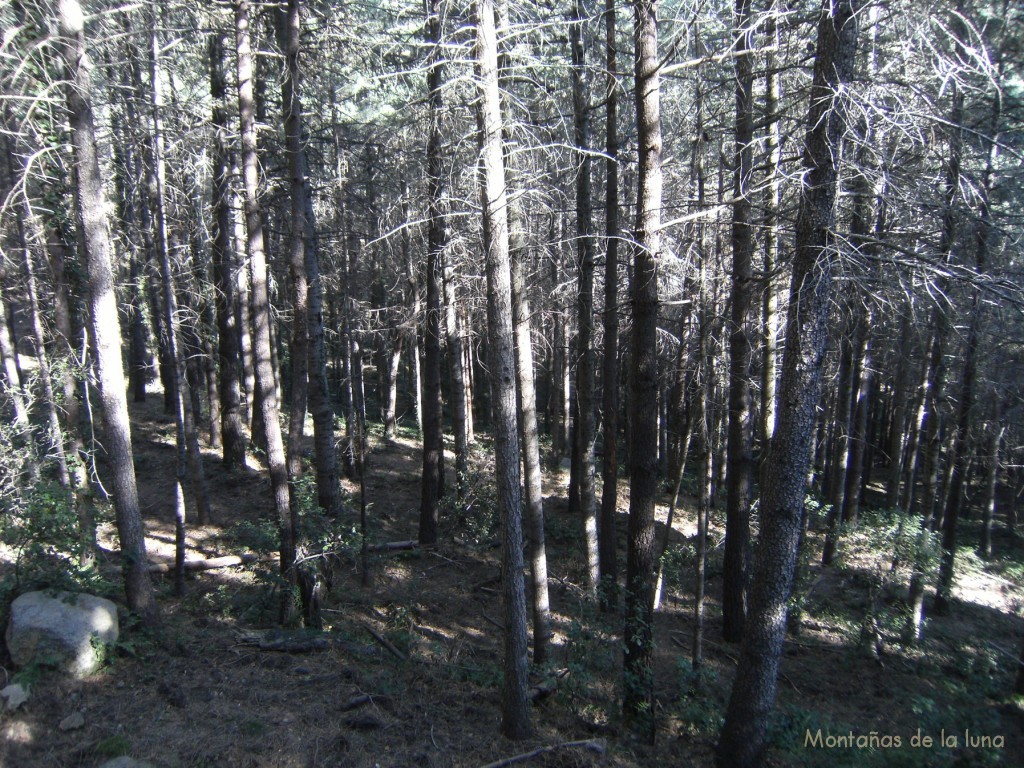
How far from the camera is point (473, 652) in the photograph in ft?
34.9

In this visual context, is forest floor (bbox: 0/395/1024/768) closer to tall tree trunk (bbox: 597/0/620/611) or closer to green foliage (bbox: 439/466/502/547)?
green foliage (bbox: 439/466/502/547)

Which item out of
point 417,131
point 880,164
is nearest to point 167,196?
point 417,131

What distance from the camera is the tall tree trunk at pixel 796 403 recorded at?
6.09 meters

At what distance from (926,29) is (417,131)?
637 centimetres

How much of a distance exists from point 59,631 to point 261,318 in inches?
193

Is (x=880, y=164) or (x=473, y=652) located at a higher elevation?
(x=880, y=164)

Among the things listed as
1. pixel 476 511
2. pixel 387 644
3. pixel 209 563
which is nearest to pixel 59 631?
pixel 387 644

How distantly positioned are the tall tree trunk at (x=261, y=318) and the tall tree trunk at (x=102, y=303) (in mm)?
2019

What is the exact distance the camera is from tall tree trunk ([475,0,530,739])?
7121 millimetres

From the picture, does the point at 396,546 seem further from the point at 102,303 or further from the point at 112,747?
the point at 102,303

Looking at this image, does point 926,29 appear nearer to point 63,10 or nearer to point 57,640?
point 63,10

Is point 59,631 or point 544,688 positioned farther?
point 544,688

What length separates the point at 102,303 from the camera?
7.49 meters

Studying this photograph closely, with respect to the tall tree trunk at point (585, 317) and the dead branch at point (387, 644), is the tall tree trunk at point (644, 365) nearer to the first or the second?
the tall tree trunk at point (585, 317)
